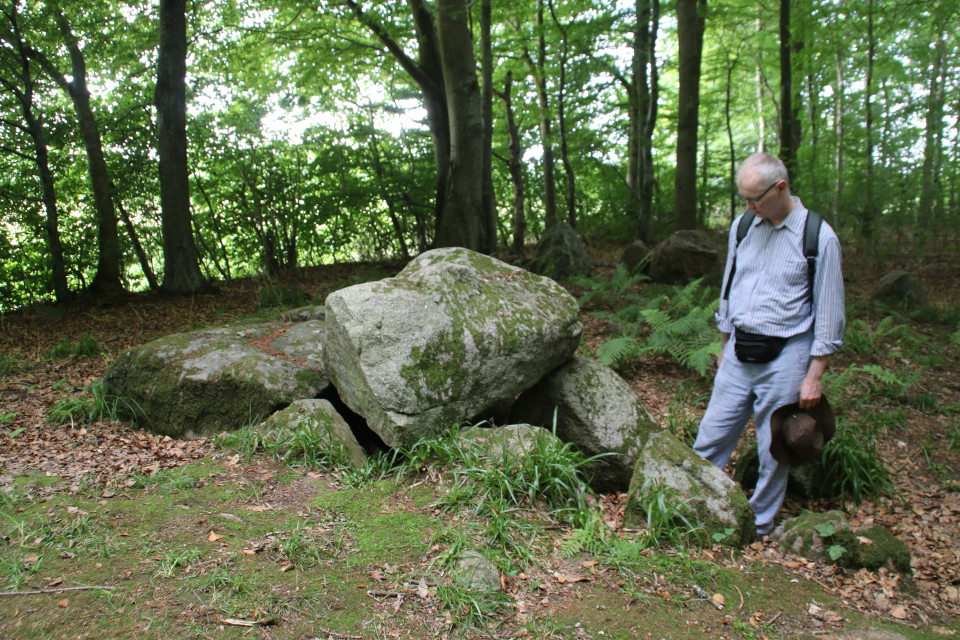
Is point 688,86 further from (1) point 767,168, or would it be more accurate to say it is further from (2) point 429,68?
(1) point 767,168

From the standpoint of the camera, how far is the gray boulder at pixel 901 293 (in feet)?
24.5

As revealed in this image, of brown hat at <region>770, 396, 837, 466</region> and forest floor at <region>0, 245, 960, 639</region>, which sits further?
brown hat at <region>770, 396, 837, 466</region>

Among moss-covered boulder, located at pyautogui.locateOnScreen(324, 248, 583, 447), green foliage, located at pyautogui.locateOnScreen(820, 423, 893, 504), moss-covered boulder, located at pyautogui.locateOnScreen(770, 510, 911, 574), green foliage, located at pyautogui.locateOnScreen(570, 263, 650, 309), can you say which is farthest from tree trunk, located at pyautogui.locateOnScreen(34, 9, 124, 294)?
green foliage, located at pyautogui.locateOnScreen(820, 423, 893, 504)

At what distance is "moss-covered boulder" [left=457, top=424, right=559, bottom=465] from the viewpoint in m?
3.46

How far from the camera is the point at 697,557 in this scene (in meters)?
2.89

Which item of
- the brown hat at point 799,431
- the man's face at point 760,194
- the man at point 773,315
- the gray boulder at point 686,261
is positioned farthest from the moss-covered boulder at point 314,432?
the gray boulder at point 686,261

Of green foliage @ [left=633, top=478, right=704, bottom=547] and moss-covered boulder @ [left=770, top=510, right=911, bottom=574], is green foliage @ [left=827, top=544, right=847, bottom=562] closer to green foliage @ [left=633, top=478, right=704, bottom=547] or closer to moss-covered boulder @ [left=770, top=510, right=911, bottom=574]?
moss-covered boulder @ [left=770, top=510, right=911, bottom=574]

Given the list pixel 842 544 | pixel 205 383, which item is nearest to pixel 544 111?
pixel 205 383

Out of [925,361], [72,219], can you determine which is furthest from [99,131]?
[925,361]

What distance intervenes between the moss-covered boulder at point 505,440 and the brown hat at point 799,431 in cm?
132

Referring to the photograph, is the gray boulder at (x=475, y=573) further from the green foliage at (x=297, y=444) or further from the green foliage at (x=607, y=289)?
the green foliage at (x=607, y=289)

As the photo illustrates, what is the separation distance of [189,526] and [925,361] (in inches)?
274

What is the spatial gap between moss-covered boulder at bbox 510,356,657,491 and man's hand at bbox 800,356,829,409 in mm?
1356

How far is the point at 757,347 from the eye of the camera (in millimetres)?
3062
